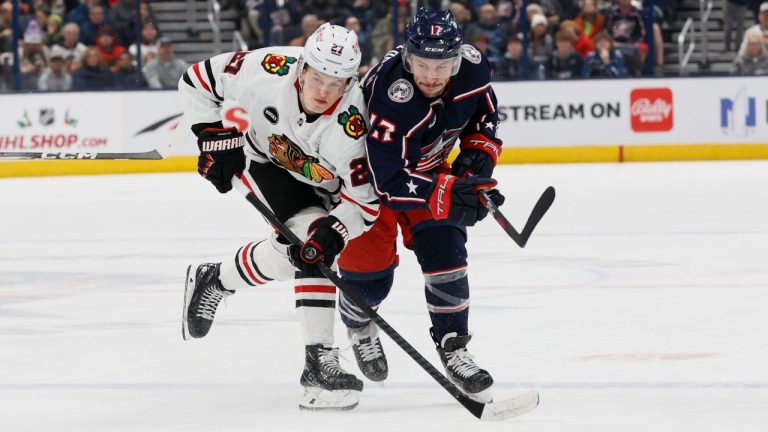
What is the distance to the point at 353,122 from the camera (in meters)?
3.35

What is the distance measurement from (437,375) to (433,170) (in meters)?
0.59

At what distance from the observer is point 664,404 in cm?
323

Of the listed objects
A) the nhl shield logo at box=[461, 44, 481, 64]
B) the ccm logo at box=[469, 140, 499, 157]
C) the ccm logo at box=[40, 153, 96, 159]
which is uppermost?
the nhl shield logo at box=[461, 44, 481, 64]

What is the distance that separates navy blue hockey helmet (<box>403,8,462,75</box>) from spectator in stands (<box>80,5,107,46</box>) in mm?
8083

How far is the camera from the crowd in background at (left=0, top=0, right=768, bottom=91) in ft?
35.2

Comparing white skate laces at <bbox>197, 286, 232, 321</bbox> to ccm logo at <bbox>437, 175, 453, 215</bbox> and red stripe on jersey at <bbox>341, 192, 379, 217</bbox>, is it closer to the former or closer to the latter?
red stripe on jersey at <bbox>341, 192, 379, 217</bbox>

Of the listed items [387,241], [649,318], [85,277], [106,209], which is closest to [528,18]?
[106,209]

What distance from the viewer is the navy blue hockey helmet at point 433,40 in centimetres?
325

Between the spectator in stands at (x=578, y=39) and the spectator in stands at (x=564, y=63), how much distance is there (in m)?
0.04

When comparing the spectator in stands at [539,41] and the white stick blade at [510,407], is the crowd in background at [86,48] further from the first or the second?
the white stick blade at [510,407]

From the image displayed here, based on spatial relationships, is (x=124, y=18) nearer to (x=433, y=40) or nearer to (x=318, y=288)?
(x=318, y=288)

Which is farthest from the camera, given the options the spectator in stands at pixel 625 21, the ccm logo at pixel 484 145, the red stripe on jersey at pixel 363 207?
the spectator in stands at pixel 625 21

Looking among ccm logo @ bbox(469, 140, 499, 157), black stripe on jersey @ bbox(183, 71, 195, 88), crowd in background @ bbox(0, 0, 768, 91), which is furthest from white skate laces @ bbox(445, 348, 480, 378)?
crowd in background @ bbox(0, 0, 768, 91)

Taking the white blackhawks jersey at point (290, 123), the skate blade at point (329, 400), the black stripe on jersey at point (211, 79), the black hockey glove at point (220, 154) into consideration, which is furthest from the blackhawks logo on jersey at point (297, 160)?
the skate blade at point (329, 400)
